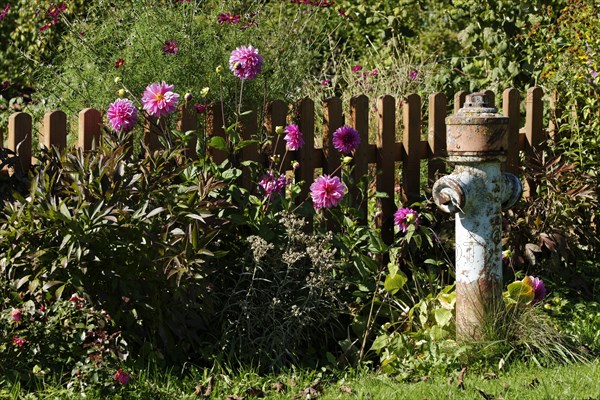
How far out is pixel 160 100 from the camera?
14.7 feet

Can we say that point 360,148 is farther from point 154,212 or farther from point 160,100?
point 154,212

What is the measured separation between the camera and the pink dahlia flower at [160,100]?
446 centimetres

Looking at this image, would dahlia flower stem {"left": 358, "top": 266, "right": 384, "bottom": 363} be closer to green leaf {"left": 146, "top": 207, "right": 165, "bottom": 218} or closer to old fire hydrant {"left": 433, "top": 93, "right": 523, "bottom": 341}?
old fire hydrant {"left": 433, "top": 93, "right": 523, "bottom": 341}

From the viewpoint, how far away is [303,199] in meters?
5.13

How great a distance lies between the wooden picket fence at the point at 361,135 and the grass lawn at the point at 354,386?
1150 mm

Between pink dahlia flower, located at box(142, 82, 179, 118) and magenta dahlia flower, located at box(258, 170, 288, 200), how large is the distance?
1.91ft

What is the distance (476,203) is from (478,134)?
0.32 meters

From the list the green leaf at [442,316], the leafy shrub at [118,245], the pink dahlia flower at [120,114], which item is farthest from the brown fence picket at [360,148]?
Result: the pink dahlia flower at [120,114]

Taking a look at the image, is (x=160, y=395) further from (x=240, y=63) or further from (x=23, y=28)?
(x=23, y=28)

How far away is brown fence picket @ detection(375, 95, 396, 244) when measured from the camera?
17.8ft

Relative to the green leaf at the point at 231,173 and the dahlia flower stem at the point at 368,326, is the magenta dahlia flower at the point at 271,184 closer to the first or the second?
the green leaf at the point at 231,173

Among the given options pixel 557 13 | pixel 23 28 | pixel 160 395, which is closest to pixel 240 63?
pixel 160 395

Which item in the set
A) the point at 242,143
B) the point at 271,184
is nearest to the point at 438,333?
the point at 271,184

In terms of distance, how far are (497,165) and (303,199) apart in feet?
3.81
